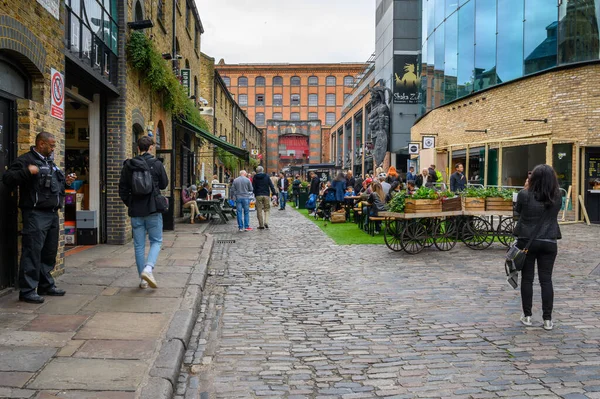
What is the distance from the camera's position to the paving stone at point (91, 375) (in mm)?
3603

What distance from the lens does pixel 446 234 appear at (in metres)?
11.1

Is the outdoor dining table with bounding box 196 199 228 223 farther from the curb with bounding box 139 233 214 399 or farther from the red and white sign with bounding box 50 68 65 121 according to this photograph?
the curb with bounding box 139 233 214 399

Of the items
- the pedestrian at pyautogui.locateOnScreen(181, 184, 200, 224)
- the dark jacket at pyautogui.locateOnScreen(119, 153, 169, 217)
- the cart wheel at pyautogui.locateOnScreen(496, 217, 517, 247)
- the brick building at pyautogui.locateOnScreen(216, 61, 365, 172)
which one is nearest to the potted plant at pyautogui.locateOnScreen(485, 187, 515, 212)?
the cart wheel at pyautogui.locateOnScreen(496, 217, 517, 247)

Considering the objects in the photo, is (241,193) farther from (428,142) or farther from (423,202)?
(428,142)

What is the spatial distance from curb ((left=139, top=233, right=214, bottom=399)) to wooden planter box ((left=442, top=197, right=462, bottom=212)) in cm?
556

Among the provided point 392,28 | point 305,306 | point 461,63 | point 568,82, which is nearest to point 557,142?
point 568,82

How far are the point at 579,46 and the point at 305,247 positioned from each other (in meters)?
11.3

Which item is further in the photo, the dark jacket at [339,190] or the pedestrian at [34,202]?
the dark jacket at [339,190]

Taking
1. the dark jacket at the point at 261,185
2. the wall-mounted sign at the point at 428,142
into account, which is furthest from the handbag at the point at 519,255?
the wall-mounted sign at the point at 428,142

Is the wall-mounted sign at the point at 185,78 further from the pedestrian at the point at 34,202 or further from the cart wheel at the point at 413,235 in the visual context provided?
the pedestrian at the point at 34,202

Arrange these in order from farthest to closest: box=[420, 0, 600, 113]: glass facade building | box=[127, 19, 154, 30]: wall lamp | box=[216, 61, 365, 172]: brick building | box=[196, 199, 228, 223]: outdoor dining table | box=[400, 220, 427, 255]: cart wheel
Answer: box=[216, 61, 365, 172]: brick building, box=[196, 199, 228, 223]: outdoor dining table, box=[420, 0, 600, 113]: glass facade building, box=[127, 19, 154, 30]: wall lamp, box=[400, 220, 427, 255]: cart wheel

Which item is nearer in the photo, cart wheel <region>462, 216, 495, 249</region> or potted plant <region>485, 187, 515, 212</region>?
potted plant <region>485, 187, 515, 212</region>

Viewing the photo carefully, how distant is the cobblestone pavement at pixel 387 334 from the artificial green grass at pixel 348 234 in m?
2.98

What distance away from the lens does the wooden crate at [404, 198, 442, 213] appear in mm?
10406
